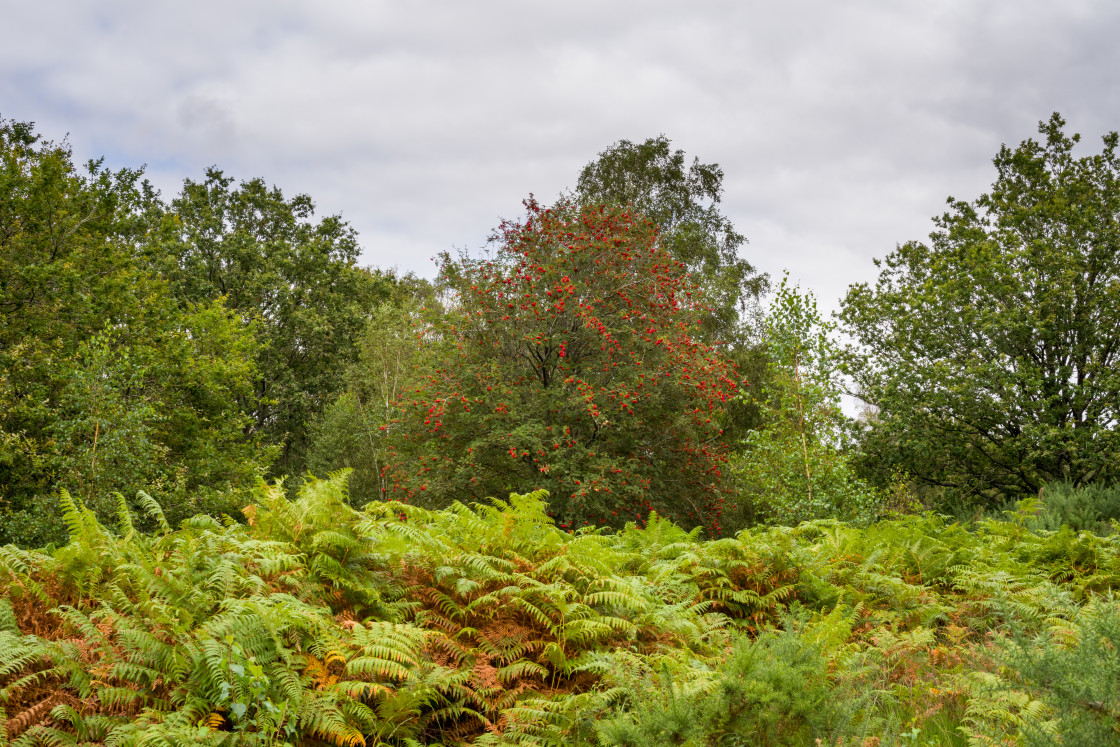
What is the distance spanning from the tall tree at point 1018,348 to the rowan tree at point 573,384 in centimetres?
517

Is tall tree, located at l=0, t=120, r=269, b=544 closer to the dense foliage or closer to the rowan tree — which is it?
the rowan tree

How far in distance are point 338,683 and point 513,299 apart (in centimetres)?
914

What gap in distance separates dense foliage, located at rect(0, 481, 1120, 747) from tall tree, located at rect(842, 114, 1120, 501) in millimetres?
→ 9699

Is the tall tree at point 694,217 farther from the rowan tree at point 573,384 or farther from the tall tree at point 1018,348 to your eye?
the rowan tree at point 573,384

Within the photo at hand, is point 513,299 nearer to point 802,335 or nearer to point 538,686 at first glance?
point 802,335

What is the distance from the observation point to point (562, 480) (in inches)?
421

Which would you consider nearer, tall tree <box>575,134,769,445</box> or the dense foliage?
the dense foliage

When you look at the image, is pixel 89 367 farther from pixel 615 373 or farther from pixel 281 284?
pixel 281 284

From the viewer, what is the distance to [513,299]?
11992 millimetres

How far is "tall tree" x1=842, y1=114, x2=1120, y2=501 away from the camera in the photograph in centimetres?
1380

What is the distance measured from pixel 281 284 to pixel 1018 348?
2174 cm

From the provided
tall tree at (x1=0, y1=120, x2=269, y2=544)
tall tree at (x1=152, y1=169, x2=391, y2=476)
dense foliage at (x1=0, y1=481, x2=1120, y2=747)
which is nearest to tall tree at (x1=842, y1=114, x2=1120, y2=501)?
dense foliage at (x1=0, y1=481, x2=1120, y2=747)

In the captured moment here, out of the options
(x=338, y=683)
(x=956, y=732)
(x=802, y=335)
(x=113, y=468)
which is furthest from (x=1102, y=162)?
(x=113, y=468)

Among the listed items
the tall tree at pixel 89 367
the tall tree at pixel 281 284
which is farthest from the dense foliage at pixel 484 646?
the tall tree at pixel 281 284
